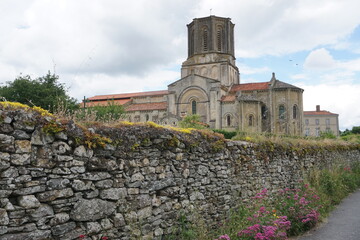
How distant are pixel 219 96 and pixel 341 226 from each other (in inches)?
1366

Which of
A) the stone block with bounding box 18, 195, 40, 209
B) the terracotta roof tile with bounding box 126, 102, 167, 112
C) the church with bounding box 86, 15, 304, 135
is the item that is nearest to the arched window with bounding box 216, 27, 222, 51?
the church with bounding box 86, 15, 304, 135

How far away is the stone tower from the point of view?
4794cm

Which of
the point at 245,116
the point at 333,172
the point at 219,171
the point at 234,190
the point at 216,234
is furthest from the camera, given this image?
the point at 245,116

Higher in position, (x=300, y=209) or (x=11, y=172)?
(x=11, y=172)

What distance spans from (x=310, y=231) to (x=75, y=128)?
6.24 m

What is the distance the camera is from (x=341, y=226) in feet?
26.0

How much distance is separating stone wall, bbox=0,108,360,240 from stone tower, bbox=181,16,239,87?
41.5 meters

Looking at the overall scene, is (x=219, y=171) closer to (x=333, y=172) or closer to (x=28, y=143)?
(x=28, y=143)

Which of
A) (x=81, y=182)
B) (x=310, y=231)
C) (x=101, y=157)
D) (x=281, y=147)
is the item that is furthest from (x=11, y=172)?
(x=281, y=147)

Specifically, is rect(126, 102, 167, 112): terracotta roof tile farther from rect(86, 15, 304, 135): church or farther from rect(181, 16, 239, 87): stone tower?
rect(181, 16, 239, 87): stone tower

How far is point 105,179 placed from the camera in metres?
4.41

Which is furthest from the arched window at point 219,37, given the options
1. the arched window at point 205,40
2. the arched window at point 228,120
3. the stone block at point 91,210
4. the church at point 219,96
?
the stone block at point 91,210

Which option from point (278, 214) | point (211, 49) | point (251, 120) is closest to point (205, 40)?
point (211, 49)

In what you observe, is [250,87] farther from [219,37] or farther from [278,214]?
[278,214]
